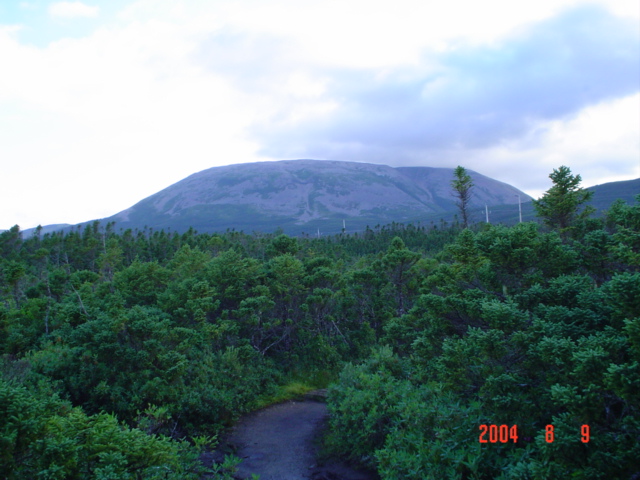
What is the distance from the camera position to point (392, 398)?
12.8m

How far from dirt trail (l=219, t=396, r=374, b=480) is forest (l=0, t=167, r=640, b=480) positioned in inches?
27.5

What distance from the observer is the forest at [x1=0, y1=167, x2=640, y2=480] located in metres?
6.14

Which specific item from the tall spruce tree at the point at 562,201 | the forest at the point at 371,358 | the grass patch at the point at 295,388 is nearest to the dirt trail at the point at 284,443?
the grass patch at the point at 295,388

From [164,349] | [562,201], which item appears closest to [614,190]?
[562,201]

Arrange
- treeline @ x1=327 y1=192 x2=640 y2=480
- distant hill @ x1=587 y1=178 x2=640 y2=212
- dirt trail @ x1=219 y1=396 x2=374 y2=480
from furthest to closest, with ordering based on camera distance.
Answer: distant hill @ x1=587 y1=178 x2=640 y2=212
dirt trail @ x1=219 y1=396 x2=374 y2=480
treeline @ x1=327 y1=192 x2=640 y2=480

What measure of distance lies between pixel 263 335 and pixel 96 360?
9179mm

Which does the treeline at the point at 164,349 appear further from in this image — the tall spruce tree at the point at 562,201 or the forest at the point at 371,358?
the tall spruce tree at the point at 562,201

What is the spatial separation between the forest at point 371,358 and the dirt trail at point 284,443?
0.70m

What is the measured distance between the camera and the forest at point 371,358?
614 cm

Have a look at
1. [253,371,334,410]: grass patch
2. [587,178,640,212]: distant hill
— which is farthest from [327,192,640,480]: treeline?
[587,178,640,212]: distant hill

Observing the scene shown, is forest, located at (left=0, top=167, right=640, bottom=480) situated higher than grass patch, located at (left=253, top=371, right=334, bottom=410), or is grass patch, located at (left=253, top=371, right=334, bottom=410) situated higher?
forest, located at (left=0, top=167, right=640, bottom=480)

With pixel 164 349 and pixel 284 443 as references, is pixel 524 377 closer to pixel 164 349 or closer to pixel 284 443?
pixel 284 443

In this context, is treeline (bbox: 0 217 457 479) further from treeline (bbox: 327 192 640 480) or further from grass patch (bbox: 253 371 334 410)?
treeline (bbox: 327 192 640 480)

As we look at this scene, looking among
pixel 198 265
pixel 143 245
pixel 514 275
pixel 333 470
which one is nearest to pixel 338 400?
pixel 333 470
